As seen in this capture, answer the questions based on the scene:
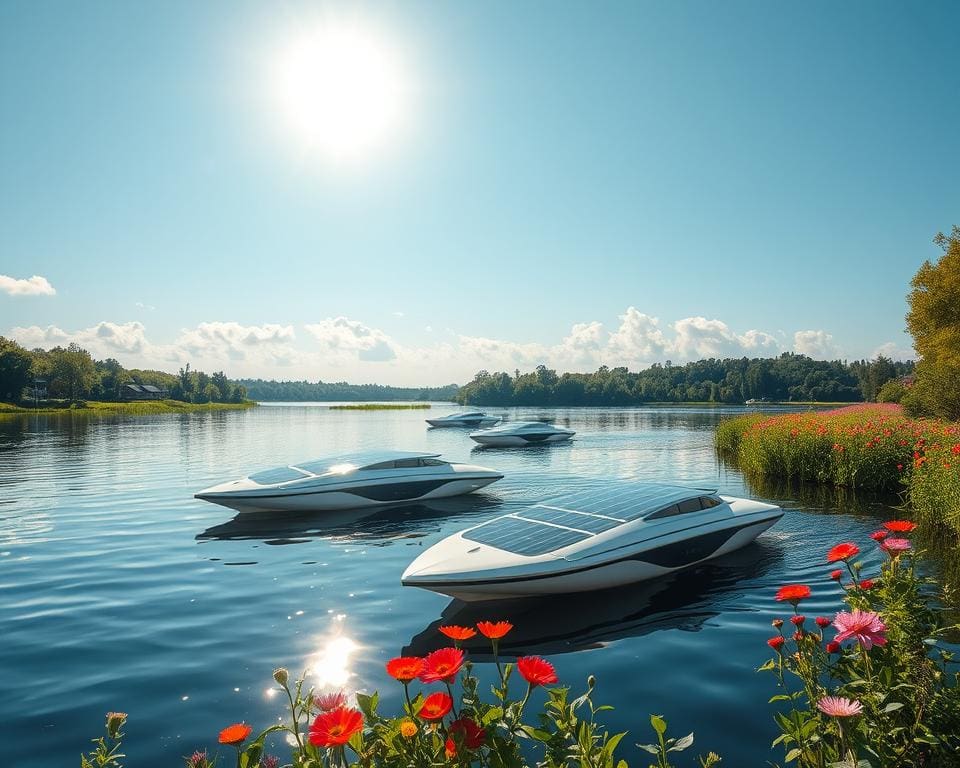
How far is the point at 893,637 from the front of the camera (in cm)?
355

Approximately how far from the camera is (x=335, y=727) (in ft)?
7.70

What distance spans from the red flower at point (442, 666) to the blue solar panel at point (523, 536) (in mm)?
6585

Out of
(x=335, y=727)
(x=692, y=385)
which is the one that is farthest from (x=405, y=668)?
(x=692, y=385)

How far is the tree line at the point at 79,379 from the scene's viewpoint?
9588cm

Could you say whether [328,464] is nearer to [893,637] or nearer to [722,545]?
[722,545]

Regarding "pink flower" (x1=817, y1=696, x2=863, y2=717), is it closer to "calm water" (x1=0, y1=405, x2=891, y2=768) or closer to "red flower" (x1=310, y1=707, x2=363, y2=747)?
"red flower" (x1=310, y1=707, x2=363, y2=747)

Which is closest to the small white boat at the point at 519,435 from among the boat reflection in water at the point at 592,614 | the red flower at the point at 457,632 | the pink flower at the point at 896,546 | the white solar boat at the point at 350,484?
the white solar boat at the point at 350,484

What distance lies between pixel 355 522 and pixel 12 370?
350 ft

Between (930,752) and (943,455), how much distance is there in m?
14.6

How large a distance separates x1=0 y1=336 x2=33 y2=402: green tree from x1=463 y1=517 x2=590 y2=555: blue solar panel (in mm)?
112939

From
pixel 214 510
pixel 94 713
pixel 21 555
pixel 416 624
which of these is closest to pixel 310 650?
pixel 416 624

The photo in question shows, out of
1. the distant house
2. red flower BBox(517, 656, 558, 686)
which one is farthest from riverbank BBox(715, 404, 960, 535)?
the distant house

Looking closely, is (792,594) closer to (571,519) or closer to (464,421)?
(571,519)

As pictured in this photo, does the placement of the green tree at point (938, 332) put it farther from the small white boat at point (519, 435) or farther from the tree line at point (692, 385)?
the tree line at point (692, 385)
